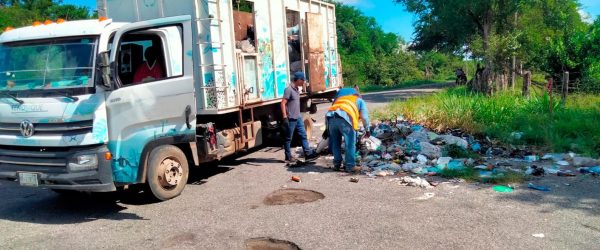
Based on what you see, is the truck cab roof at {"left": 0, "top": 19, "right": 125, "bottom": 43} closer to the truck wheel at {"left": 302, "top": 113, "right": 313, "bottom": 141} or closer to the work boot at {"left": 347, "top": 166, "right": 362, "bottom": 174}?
the work boot at {"left": 347, "top": 166, "right": 362, "bottom": 174}

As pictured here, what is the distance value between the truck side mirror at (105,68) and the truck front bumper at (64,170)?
0.73 m

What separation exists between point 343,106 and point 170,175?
9.21ft

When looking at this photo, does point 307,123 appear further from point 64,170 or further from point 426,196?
point 64,170

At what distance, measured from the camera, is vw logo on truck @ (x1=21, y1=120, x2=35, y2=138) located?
5258mm

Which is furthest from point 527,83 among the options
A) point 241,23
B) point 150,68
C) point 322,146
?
point 150,68

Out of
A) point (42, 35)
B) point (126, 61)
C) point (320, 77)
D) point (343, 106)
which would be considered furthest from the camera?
point (320, 77)

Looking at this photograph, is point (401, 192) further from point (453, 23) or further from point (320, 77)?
point (453, 23)

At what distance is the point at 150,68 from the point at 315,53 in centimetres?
445

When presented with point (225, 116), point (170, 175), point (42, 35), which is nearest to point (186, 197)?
point (170, 175)

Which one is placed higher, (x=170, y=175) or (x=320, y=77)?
(x=320, y=77)

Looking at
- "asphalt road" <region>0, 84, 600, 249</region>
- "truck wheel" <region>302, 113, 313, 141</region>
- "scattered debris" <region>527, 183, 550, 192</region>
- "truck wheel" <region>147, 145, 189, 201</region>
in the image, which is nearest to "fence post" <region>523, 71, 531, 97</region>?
"truck wheel" <region>302, 113, 313, 141</region>

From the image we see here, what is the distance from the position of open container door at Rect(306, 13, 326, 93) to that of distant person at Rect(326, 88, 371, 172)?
2.40 m

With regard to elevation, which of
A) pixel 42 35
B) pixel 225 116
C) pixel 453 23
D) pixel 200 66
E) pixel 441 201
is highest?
pixel 453 23

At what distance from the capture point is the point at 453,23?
21.5 m
